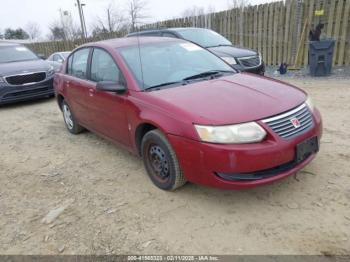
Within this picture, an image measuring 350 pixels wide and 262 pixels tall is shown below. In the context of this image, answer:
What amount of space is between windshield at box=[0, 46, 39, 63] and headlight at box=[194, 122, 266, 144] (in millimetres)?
8160

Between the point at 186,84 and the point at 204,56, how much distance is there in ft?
2.93

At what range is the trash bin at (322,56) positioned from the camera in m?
9.12

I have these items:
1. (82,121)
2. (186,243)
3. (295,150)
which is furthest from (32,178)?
(295,150)

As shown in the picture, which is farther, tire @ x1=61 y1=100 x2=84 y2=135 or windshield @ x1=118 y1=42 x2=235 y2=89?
tire @ x1=61 y1=100 x2=84 y2=135

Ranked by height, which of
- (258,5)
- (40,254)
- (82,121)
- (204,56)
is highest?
(258,5)

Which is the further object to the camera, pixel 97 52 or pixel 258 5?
pixel 258 5

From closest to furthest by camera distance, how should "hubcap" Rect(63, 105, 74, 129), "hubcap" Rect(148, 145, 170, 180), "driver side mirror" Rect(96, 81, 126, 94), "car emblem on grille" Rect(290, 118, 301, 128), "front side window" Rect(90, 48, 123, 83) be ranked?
1. "car emblem on grille" Rect(290, 118, 301, 128)
2. "hubcap" Rect(148, 145, 170, 180)
3. "driver side mirror" Rect(96, 81, 126, 94)
4. "front side window" Rect(90, 48, 123, 83)
5. "hubcap" Rect(63, 105, 74, 129)

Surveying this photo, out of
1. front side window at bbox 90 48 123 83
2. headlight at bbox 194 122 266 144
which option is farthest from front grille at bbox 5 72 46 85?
headlight at bbox 194 122 266 144

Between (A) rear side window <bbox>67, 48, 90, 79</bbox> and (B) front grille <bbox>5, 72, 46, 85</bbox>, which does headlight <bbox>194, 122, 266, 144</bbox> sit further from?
(B) front grille <bbox>5, 72, 46, 85</bbox>

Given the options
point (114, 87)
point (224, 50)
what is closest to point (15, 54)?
point (224, 50)

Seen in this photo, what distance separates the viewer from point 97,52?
4.52 meters

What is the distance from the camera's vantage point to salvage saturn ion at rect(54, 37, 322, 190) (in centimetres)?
286

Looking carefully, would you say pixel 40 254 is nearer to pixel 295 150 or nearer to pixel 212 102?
pixel 212 102

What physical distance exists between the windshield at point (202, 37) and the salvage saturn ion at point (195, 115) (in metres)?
4.51
